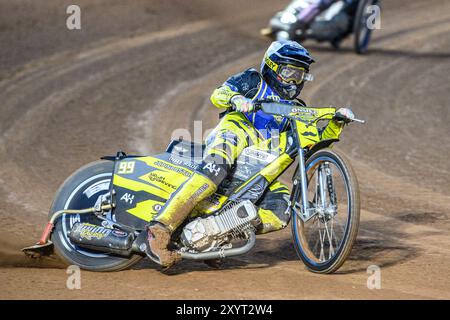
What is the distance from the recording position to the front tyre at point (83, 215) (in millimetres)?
6762

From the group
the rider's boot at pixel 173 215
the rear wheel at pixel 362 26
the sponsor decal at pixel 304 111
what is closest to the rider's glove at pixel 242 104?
the sponsor decal at pixel 304 111

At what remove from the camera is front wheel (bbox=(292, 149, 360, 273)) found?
20.2ft

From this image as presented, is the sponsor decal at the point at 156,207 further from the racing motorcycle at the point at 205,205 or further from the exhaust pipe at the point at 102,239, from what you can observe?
the exhaust pipe at the point at 102,239

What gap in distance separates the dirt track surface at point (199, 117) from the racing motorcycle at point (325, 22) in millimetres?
402

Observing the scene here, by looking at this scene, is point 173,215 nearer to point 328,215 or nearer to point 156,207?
point 156,207

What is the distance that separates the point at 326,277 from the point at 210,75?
9527 mm

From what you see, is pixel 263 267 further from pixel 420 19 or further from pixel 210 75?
pixel 420 19

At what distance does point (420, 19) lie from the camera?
2052cm

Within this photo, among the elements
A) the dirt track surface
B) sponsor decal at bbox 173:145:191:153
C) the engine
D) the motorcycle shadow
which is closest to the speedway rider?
the engine

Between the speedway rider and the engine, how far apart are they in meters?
→ 0.14

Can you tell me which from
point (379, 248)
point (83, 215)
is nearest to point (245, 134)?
point (83, 215)

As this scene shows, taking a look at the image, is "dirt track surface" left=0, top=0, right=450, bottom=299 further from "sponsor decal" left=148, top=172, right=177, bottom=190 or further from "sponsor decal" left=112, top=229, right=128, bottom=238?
"sponsor decal" left=148, top=172, right=177, bottom=190
